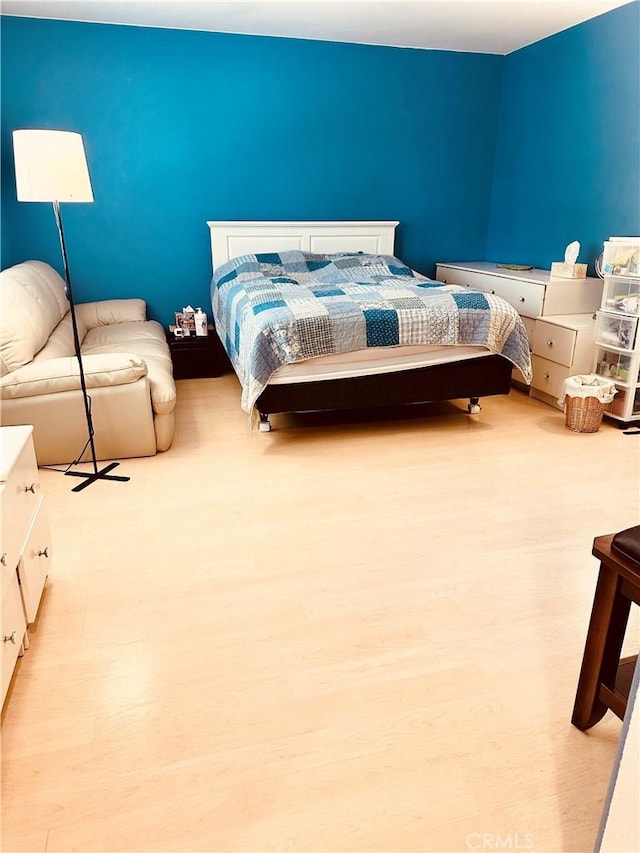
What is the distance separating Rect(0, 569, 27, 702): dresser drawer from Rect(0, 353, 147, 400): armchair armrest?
1349mm

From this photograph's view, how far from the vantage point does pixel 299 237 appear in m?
4.59

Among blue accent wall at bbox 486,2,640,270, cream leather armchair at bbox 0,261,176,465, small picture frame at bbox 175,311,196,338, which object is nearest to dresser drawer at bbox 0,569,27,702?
cream leather armchair at bbox 0,261,176,465

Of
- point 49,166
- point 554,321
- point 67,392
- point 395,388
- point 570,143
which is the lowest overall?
point 395,388

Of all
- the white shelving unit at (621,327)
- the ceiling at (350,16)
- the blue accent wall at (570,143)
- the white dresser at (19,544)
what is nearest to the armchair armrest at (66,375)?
the white dresser at (19,544)

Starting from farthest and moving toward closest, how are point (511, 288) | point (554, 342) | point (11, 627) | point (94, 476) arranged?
point (511, 288) < point (554, 342) < point (94, 476) < point (11, 627)

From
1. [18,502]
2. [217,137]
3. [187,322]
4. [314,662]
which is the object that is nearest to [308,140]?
[217,137]

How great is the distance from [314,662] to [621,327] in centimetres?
263

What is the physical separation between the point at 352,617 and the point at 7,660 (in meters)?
0.93

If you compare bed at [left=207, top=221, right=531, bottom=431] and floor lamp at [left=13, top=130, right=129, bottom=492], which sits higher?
floor lamp at [left=13, top=130, right=129, bottom=492]

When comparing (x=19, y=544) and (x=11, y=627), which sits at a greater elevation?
(x=19, y=544)

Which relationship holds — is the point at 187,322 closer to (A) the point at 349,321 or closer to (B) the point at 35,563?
(A) the point at 349,321

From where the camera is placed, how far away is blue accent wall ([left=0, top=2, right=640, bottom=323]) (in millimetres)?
3816

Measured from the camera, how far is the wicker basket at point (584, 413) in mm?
3178

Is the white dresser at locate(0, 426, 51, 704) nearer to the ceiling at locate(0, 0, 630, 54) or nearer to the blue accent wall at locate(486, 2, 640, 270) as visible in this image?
the ceiling at locate(0, 0, 630, 54)
